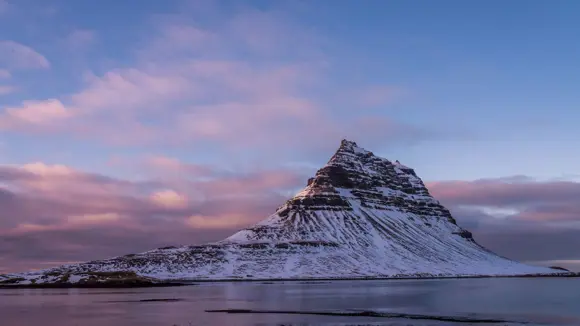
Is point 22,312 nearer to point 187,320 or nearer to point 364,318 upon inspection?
point 187,320

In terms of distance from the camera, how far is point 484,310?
90.4 metres

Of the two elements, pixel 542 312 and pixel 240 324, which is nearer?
pixel 240 324

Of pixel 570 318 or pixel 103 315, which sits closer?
pixel 570 318

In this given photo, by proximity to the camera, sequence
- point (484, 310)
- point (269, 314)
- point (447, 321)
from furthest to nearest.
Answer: point (484, 310)
point (269, 314)
point (447, 321)

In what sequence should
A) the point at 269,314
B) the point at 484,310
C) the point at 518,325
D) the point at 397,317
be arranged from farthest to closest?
the point at 484,310, the point at 269,314, the point at 397,317, the point at 518,325

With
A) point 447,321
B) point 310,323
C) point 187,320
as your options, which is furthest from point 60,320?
point 447,321

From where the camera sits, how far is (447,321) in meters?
72.9

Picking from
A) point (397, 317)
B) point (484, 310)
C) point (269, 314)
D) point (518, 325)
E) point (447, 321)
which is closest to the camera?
point (518, 325)

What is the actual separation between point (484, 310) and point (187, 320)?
139ft

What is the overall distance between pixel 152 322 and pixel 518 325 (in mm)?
41081

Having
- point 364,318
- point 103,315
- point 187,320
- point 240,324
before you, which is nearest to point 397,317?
point 364,318

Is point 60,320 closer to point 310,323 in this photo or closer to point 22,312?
point 22,312

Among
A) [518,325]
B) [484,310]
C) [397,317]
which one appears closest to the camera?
[518,325]

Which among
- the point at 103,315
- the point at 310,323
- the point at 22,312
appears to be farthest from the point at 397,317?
the point at 22,312
